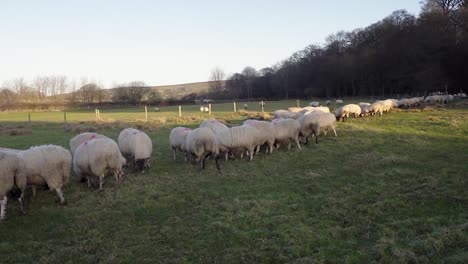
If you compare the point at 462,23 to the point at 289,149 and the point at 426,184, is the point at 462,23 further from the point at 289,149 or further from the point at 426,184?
the point at 426,184

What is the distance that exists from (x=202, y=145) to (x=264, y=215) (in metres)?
5.53

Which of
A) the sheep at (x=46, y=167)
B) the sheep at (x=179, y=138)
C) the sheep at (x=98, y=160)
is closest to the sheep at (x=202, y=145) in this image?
the sheep at (x=179, y=138)

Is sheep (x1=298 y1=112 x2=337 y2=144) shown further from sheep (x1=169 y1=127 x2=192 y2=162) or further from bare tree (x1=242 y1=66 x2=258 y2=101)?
bare tree (x1=242 y1=66 x2=258 y2=101)

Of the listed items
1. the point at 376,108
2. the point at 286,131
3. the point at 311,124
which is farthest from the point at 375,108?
the point at 286,131

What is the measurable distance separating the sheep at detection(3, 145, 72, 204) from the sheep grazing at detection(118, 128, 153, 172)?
3197 mm

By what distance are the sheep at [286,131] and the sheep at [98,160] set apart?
298 inches

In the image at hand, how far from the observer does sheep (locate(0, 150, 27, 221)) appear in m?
8.57

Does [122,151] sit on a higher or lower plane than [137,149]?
lower

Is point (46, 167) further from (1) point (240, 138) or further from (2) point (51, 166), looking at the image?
(1) point (240, 138)

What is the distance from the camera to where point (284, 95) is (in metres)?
94.7

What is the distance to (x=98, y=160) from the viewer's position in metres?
10.8

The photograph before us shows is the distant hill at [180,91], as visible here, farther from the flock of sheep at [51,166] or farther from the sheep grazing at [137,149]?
the flock of sheep at [51,166]

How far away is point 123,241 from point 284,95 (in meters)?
89.3

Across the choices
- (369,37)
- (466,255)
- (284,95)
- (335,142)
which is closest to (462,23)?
(369,37)
